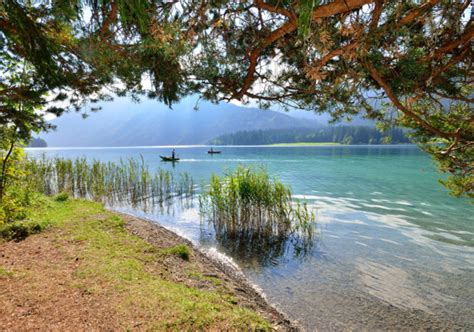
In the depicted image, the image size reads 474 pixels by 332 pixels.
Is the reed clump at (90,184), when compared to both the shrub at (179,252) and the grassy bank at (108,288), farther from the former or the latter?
the shrub at (179,252)

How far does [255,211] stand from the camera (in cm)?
780

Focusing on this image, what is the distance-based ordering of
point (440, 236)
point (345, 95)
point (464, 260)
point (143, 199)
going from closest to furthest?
point (345, 95)
point (464, 260)
point (440, 236)
point (143, 199)

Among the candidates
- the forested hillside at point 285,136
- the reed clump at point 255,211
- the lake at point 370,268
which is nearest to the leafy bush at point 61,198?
the lake at point 370,268

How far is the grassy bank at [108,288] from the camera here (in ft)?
9.07

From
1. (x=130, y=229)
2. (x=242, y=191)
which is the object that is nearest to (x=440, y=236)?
(x=242, y=191)

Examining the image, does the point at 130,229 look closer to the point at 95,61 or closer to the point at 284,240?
the point at 284,240

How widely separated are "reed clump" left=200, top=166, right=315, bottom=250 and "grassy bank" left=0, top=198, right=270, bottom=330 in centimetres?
234

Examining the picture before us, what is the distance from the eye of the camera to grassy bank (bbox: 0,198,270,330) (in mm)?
2764

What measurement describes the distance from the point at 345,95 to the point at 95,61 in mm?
3016

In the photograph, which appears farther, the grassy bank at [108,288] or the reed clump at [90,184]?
the reed clump at [90,184]

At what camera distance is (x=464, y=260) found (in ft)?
21.6

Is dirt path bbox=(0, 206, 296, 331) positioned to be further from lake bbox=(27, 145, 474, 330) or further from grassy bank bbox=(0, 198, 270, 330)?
lake bbox=(27, 145, 474, 330)

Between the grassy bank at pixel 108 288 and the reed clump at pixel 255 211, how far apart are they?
234 centimetres

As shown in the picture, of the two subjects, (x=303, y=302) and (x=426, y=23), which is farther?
(x=303, y=302)
